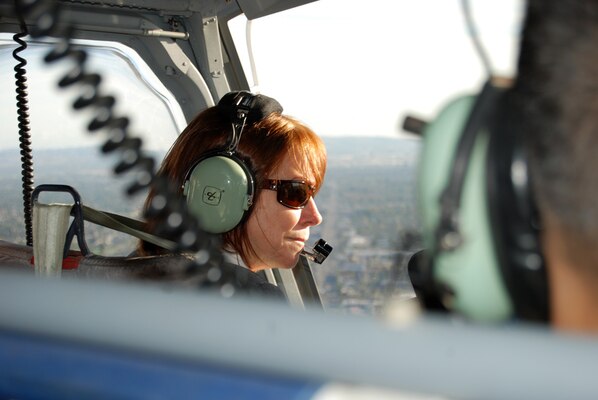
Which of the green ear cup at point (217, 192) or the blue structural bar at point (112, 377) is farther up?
the blue structural bar at point (112, 377)

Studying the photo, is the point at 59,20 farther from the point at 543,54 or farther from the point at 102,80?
the point at 543,54

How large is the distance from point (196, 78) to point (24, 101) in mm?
598

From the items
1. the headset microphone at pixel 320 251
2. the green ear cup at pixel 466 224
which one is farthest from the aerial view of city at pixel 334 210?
the green ear cup at pixel 466 224

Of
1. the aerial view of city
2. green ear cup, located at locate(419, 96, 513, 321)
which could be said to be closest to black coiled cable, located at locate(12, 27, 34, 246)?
the aerial view of city

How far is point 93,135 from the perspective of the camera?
3.26 ft

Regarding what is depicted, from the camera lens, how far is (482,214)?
2.07 feet

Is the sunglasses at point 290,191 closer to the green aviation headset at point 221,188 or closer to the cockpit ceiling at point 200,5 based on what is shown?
the green aviation headset at point 221,188

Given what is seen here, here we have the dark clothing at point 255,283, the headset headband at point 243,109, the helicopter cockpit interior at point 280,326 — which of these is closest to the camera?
the helicopter cockpit interior at point 280,326

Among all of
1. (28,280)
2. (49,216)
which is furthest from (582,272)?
(49,216)

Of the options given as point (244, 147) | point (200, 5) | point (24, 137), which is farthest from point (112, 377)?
point (200, 5)

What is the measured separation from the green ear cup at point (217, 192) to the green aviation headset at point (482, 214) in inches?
46.0

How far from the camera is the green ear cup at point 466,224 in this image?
0.63 meters

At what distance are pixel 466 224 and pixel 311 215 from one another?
153cm

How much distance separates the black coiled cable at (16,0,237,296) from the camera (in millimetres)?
912
